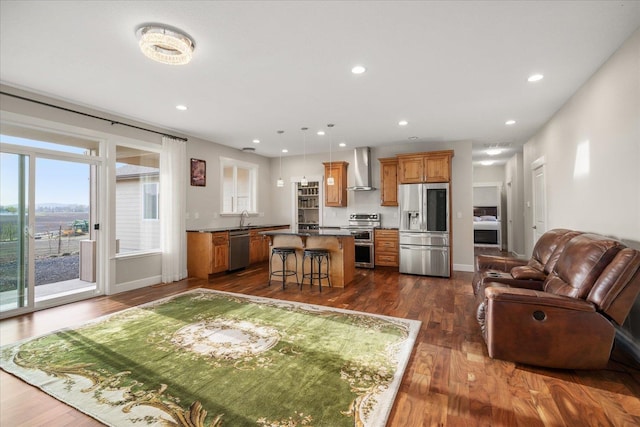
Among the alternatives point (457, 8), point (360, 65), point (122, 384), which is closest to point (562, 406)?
point (457, 8)

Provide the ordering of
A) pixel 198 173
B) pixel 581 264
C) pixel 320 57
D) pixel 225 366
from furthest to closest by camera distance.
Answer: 1. pixel 198 173
2. pixel 320 57
3. pixel 581 264
4. pixel 225 366

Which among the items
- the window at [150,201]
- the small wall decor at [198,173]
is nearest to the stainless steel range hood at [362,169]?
the small wall decor at [198,173]

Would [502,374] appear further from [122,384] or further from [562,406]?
[122,384]

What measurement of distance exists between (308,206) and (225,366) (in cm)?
602

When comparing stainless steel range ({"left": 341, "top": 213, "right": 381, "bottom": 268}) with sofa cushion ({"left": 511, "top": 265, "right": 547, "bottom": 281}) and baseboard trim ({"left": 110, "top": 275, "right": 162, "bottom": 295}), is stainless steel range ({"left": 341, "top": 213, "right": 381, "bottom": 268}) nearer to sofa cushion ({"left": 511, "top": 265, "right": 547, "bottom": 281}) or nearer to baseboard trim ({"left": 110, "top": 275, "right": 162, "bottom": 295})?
sofa cushion ({"left": 511, "top": 265, "right": 547, "bottom": 281})

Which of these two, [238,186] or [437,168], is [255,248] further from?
[437,168]

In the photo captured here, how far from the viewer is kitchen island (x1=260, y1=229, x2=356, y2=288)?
5.06m

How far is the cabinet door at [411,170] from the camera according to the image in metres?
6.16

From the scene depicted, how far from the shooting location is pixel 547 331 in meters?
2.35

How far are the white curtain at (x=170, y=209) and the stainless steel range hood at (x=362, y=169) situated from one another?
3.86m

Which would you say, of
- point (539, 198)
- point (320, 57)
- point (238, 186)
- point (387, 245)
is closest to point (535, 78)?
point (320, 57)

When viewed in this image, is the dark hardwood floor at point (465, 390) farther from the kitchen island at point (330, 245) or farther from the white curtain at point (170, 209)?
the white curtain at point (170, 209)

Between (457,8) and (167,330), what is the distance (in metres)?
4.04

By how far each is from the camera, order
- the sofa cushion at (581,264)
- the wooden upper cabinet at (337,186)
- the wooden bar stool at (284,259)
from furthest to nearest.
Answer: the wooden upper cabinet at (337,186) → the wooden bar stool at (284,259) → the sofa cushion at (581,264)
